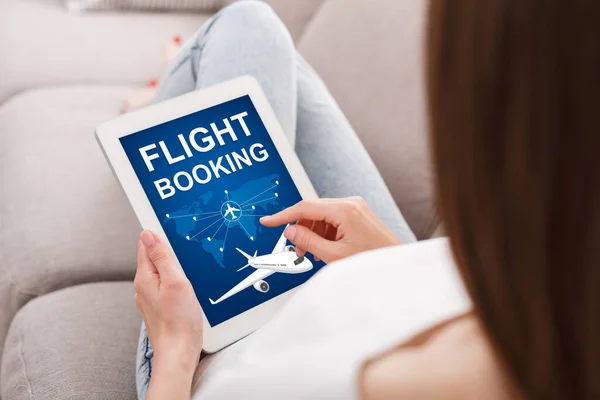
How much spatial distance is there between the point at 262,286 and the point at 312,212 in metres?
0.12

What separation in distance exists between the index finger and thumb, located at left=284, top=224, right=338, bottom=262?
0.01 meters

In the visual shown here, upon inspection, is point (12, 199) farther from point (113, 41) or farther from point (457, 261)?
point (457, 261)

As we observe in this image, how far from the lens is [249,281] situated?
829 mm

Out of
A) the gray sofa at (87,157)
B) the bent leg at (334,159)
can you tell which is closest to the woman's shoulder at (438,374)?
the gray sofa at (87,157)

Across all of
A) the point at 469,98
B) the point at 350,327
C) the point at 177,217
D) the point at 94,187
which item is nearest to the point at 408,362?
the point at 350,327

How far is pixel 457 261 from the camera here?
43 cm

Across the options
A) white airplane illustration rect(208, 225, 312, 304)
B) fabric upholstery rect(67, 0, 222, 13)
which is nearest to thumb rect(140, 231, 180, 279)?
white airplane illustration rect(208, 225, 312, 304)

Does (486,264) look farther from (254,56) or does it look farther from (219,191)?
(254,56)

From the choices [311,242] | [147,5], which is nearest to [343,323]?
[311,242]

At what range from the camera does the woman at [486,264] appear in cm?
34

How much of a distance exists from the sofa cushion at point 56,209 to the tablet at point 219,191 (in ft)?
1.11

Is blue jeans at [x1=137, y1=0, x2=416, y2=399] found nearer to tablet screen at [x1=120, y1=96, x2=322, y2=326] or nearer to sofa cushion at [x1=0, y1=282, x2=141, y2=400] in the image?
tablet screen at [x1=120, y1=96, x2=322, y2=326]

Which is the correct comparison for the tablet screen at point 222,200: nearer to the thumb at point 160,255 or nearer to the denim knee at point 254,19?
the thumb at point 160,255

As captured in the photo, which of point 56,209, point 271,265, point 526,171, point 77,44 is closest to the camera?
point 526,171
